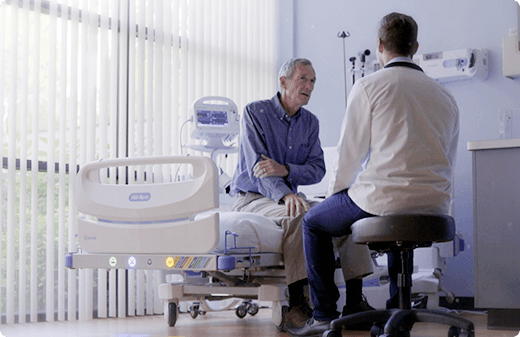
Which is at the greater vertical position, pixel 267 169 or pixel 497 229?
pixel 267 169

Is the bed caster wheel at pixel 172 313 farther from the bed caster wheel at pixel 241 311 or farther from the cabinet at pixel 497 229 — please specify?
the cabinet at pixel 497 229

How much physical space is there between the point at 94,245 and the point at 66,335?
1.75 feet

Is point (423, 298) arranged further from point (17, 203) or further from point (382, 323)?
point (17, 203)

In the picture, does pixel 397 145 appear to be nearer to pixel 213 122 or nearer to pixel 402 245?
pixel 402 245

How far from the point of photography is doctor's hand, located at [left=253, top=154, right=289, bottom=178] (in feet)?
9.99

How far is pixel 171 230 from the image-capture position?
2594mm

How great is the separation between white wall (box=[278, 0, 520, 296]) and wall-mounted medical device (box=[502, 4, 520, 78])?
212 mm

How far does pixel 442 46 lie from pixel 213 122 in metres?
1.89

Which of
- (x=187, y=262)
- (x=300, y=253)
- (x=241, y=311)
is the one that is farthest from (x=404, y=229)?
(x=241, y=311)

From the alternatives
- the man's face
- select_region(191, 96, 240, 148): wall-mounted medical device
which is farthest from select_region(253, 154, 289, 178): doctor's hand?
select_region(191, 96, 240, 148): wall-mounted medical device

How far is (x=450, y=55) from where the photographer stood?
4609mm

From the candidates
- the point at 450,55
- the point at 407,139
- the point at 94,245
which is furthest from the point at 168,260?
the point at 450,55

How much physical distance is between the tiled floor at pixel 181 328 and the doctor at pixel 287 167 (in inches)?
11.4

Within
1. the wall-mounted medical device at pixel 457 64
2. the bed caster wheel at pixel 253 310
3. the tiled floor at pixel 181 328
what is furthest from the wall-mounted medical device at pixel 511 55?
the bed caster wheel at pixel 253 310
